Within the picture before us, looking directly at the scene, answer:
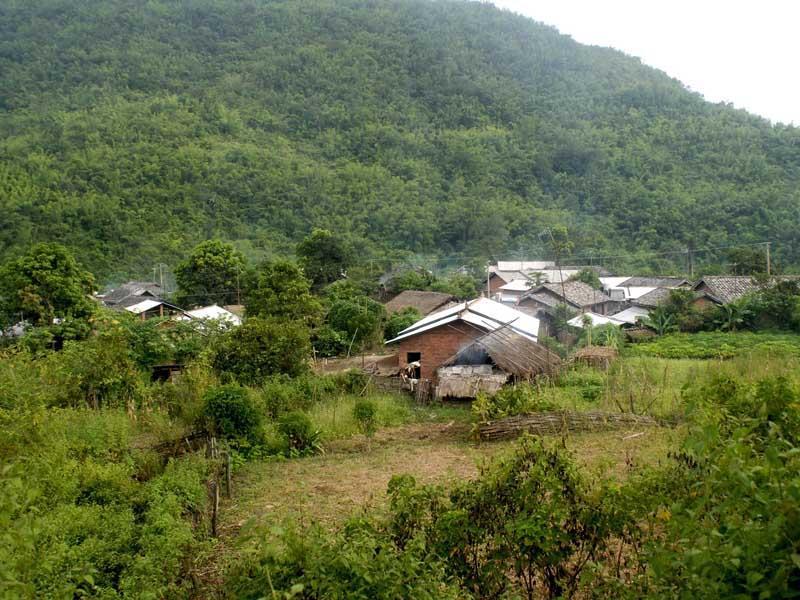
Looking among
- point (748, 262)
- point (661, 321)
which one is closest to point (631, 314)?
point (661, 321)

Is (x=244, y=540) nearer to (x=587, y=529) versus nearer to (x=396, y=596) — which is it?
(x=396, y=596)

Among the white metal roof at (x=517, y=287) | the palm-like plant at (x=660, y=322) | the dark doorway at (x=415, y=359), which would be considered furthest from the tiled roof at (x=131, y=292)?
the palm-like plant at (x=660, y=322)

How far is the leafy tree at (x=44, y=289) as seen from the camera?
20.2 metres

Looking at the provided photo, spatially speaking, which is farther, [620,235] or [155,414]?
Answer: [620,235]


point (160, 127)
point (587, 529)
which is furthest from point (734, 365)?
point (160, 127)

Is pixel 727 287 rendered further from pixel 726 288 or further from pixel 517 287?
pixel 517 287

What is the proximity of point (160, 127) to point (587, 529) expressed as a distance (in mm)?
73769

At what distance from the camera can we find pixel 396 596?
→ 290 cm

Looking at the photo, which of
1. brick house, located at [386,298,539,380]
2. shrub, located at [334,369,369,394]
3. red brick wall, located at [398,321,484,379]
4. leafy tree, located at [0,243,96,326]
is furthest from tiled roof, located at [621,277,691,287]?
leafy tree, located at [0,243,96,326]

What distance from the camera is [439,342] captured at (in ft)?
54.6

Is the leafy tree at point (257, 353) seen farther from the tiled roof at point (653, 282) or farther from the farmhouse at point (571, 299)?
the tiled roof at point (653, 282)

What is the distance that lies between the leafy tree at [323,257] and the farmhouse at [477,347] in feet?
54.6

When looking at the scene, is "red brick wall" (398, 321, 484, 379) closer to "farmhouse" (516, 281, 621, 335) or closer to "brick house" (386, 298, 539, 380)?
"brick house" (386, 298, 539, 380)

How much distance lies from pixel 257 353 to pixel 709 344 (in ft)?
56.2
